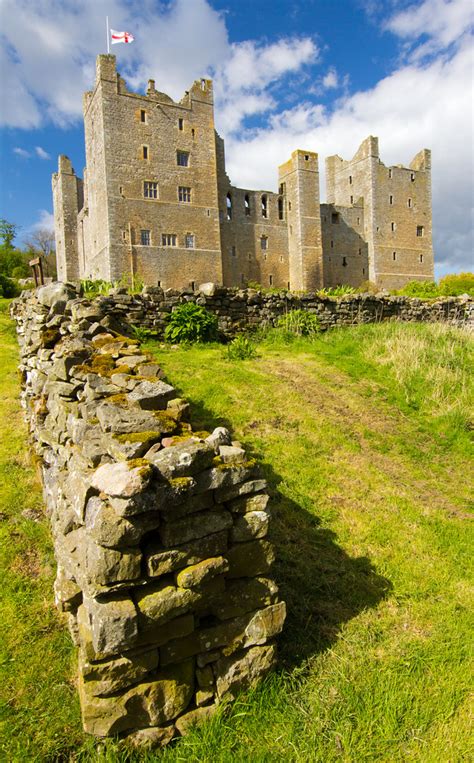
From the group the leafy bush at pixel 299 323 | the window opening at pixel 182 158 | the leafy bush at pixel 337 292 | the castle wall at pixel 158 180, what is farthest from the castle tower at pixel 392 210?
the leafy bush at pixel 299 323

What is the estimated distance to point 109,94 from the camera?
32.2 metres

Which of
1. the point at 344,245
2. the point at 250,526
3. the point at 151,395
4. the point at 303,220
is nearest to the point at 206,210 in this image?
the point at 303,220

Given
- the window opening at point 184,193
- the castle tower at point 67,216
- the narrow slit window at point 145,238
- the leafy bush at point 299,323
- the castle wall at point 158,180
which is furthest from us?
the castle tower at point 67,216

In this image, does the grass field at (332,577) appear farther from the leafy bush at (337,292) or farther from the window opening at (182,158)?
the window opening at (182,158)

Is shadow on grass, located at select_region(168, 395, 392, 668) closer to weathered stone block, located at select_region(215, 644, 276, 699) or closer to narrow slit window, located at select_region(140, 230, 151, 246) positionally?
weathered stone block, located at select_region(215, 644, 276, 699)

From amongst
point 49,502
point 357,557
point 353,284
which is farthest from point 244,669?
point 353,284

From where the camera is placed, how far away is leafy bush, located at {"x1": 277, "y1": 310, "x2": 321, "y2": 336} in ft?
41.9

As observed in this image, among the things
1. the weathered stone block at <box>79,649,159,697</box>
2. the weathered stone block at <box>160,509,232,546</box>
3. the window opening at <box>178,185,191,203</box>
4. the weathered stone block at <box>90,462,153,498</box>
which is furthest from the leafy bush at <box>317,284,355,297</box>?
the window opening at <box>178,185,191,203</box>

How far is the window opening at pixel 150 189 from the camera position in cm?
3416

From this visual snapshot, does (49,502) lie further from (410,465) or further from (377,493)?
(410,465)

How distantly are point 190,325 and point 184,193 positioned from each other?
93.9 ft

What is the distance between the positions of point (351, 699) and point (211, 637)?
45.3 inches

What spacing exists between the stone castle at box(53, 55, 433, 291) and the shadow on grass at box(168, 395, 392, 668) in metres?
30.7

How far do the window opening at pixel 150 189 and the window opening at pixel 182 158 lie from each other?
2.88m
